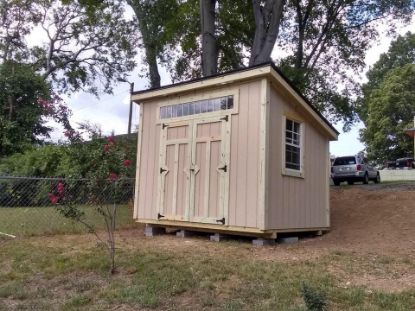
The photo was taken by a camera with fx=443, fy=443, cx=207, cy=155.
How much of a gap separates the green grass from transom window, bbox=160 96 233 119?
2381mm

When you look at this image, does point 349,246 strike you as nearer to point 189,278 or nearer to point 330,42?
point 189,278

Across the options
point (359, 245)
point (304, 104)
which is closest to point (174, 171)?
point (304, 104)

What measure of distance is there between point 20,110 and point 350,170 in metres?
15.8

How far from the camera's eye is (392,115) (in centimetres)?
3962

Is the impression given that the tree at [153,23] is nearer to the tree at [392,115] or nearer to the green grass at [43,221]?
the green grass at [43,221]

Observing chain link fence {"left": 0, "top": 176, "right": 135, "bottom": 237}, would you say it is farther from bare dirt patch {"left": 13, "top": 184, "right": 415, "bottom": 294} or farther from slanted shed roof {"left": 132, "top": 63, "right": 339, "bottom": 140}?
slanted shed roof {"left": 132, "top": 63, "right": 339, "bottom": 140}

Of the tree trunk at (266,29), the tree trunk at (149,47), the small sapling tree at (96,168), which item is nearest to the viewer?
the small sapling tree at (96,168)

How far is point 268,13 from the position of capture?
1255cm

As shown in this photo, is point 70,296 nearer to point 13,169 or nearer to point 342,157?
point 13,169

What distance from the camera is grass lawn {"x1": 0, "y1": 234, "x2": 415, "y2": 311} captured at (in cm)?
448

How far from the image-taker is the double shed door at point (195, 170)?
25.6ft

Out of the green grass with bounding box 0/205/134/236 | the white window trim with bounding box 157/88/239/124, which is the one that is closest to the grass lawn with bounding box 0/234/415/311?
the green grass with bounding box 0/205/134/236

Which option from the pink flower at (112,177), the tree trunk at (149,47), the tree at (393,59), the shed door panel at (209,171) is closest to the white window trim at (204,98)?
the shed door panel at (209,171)

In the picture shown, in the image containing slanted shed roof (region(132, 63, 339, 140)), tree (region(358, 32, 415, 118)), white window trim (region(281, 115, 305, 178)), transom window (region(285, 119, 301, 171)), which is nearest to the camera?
slanted shed roof (region(132, 63, 339, 140))
